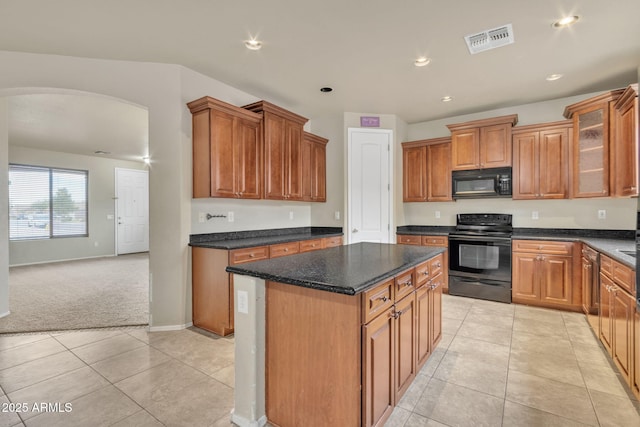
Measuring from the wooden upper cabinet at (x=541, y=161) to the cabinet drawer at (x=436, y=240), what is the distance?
1121mm

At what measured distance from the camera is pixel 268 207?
174 inches

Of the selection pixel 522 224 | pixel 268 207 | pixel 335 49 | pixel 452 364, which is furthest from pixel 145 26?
pixel 522 224

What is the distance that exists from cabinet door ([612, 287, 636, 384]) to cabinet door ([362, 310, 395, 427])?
1.63 meters

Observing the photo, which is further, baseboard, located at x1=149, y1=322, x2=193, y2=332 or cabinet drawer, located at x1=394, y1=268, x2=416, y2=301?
baseboard, located at x1=149, y1=322, x2=193, y2=332

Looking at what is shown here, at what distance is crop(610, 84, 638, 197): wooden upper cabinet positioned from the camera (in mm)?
2792

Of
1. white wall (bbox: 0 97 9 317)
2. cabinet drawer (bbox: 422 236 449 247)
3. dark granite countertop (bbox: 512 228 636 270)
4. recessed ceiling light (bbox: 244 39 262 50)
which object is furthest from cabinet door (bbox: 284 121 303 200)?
white wall (bbox: 0 97 9 317)

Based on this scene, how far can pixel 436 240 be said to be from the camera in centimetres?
450

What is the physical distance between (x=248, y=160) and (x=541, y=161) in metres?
3.86

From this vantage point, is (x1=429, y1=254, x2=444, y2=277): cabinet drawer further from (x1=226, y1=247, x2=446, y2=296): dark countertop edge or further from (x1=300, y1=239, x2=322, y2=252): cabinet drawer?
(x1=300, y1=239, x2=322, y2=252): cabinet drawer

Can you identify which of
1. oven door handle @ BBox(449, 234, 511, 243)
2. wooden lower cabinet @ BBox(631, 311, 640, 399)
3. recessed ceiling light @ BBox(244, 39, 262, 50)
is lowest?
wooden lower cabinet @ BBox(631, 311, 640, 399)

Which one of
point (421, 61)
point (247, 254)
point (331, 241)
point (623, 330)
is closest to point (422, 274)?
point (623, 330)

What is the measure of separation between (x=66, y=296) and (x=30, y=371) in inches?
95.7

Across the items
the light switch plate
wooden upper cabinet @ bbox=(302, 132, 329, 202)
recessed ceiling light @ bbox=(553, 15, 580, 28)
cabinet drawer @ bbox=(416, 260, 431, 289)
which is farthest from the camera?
wooden upper cabinet @ bbox=(302, 132, 329, 202)

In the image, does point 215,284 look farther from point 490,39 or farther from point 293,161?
point 490,39
